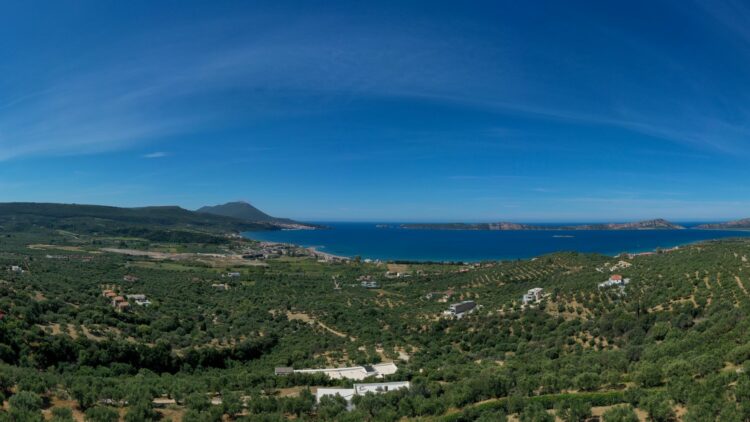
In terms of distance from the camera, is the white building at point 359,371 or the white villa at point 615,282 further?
the white villa at point 615,282

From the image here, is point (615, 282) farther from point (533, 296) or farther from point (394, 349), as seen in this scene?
point (394, 349)

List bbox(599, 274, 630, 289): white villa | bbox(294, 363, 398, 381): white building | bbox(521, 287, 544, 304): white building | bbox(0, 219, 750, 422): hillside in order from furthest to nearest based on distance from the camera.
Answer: bbox(521, 287, 544, 304): white building, bbox(599, 274, 630, 289): white villa, bbox(294, 363, 398, 381): white building, bbox(0, 219, 750, 422): hillside

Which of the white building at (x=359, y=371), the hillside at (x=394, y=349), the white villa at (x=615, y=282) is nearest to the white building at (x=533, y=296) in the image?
the hillside at (x=394, y=349)

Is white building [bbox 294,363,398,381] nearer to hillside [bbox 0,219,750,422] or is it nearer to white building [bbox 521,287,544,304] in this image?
hillside [bbox 0,219,750,422]

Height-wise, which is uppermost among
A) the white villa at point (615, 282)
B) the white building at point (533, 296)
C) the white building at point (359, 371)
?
the white villa at point (615, 282)

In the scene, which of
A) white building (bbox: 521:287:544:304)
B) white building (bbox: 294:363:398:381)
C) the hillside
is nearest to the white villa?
the hillside

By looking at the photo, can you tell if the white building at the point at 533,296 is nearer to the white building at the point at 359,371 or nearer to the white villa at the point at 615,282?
the white villa at the point at 615,282

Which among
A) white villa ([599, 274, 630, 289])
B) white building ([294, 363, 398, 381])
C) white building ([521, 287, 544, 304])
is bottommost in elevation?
white building ([294, 363, 398, 381])

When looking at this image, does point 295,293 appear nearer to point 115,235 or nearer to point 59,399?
point 59,399

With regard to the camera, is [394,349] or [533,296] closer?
[394,349]

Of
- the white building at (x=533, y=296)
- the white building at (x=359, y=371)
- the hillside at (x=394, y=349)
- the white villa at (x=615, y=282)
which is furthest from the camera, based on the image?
the white building at (x=533, y=296)

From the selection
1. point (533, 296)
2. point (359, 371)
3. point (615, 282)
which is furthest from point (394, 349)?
point (615, 282)
